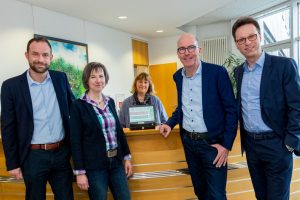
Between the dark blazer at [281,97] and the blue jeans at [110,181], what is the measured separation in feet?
3.59

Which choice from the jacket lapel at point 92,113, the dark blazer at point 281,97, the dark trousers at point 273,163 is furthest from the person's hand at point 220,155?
the jacket lapel at point 92,113

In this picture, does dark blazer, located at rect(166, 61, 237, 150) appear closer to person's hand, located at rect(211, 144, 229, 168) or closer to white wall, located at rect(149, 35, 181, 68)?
person's hand, located at rect(211, 144, 229, 168)

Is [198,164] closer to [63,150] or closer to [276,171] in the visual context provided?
[276,171]

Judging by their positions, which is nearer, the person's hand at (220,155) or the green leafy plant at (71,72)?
the person's hand at (220,155)

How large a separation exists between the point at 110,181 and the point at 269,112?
Answer: 48.4 inches

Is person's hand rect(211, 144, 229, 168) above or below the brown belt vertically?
below

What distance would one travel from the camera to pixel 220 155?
6.46 feet

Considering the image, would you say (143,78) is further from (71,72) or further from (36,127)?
(71,72)

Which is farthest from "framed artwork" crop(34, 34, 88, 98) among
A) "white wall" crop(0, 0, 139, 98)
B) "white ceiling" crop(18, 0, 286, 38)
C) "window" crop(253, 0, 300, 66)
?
"window" crop(253, 0, 300, 66)

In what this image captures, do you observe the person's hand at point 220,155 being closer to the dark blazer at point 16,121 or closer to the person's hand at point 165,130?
the person's hand at point 165,130

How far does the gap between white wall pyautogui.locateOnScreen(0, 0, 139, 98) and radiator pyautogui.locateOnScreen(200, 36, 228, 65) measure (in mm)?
1955

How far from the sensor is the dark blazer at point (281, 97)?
181 cm

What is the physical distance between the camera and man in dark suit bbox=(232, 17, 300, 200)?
1.84 metres

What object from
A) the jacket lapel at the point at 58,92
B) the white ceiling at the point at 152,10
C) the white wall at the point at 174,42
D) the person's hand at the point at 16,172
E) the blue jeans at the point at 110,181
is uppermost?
the white ceiling at the point at 152,10
